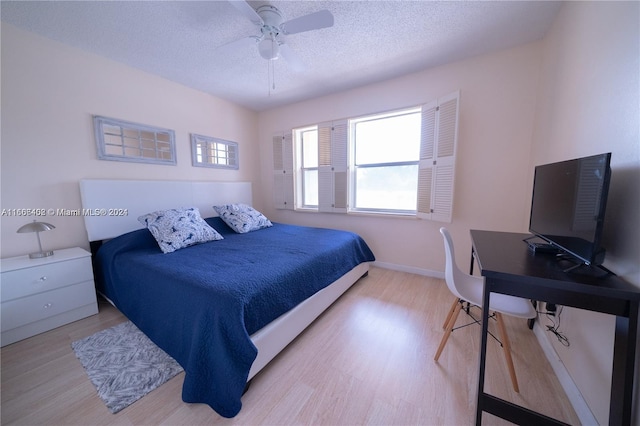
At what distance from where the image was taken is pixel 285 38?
1976 mm

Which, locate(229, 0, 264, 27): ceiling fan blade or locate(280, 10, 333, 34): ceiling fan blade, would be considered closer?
locate(229, 0, 264, 27): ceiling fan blade

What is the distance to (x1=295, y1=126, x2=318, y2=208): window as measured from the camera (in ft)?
11.9

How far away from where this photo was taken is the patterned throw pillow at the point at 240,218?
9.28ft

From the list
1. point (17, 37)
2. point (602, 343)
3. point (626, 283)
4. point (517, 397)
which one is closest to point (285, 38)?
point (17, 37)

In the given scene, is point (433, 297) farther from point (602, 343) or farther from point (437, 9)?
point (437, 9)

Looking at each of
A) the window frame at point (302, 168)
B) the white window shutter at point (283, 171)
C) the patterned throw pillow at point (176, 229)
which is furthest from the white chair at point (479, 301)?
the white window shutter at point (283, 171)

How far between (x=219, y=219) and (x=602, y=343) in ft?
11.0

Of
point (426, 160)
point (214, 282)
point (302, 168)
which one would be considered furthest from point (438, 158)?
point (214, 282)

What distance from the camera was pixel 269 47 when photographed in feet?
5.65

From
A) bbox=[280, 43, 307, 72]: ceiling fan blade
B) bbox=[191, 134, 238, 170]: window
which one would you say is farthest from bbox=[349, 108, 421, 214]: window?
bbox=[191, 134, 238, 170]: window

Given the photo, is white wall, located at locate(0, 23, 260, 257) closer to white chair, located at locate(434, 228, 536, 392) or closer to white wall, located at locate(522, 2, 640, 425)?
white chair, located at locate(434, 228, 536, 392)

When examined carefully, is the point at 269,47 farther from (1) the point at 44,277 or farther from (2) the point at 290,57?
(1) the point at 44,277

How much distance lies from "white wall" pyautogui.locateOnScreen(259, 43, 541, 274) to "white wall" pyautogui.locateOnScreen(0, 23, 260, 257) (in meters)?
2.55

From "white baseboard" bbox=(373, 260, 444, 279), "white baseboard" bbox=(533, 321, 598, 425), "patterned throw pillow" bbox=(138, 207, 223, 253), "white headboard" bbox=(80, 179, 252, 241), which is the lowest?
"white baseboard" bbox=(533, 321, 598, 425)
